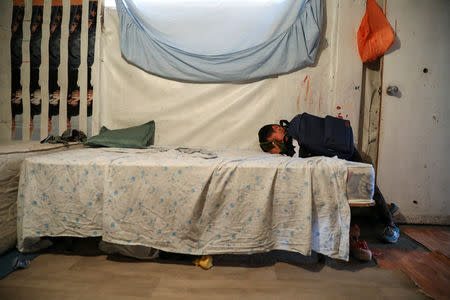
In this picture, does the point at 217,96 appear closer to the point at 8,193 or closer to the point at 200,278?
the point at 200,278

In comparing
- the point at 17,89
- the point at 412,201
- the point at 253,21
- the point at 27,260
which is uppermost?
the point at 253,21

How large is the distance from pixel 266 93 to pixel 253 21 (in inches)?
26.7

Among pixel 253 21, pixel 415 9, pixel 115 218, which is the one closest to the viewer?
pixel 115 218

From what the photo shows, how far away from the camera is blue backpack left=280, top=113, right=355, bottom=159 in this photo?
158 cm

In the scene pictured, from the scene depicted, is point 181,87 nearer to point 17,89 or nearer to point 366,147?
point 17,89

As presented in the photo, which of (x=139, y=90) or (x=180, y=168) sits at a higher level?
(x=139, y=90)

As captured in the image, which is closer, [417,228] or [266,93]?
[417,228]

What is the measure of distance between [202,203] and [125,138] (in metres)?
1.09

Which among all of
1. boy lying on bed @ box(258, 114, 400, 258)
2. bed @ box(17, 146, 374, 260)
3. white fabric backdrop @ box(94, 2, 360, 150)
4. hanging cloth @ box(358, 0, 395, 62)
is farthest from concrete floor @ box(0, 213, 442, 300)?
hanging cloth @ box(358, 0, 395, 62)

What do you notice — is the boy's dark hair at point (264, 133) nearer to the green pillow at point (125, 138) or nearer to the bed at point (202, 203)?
→ the bed at point (202, 203)

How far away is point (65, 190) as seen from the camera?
1435mm

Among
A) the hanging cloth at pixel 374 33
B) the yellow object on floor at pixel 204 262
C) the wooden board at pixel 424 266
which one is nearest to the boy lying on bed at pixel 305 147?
the wooden board at pixel 424 266

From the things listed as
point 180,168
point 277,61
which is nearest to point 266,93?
point 277,61

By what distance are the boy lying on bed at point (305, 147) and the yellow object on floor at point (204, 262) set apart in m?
0.97
